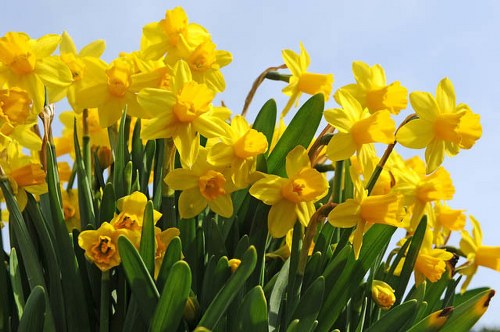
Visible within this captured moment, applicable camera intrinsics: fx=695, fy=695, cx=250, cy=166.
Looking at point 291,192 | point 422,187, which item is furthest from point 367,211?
point 422,187

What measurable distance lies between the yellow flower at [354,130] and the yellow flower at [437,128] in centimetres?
10

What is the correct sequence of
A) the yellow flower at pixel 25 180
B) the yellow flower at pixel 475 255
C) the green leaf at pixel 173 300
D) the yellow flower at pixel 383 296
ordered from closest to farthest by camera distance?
the green leaf at pixel 173 300 → the yellow flower at pixel 25 180 → the yellow flower at pixel 383 296 → the yellow flower at pixel 475 255

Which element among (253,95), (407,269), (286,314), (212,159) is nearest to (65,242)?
(212,159)

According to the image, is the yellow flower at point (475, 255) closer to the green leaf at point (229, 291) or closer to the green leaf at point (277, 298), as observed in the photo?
the green leaf at point (277, 298)

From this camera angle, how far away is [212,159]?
1573mm

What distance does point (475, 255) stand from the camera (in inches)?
87.4

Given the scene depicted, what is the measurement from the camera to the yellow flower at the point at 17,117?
1.54 meters

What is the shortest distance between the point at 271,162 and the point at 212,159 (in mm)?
269

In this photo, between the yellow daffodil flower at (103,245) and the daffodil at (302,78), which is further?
the daffodil at (302,78)

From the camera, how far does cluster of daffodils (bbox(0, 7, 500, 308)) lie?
155 cm

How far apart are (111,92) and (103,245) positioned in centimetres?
44

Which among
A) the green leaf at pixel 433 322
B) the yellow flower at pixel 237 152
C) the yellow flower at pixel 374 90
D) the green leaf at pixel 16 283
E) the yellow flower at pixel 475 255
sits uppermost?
the yellow flower at pixel 374 90

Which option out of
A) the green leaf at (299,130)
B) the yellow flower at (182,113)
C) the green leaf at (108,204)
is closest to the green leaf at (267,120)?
the green leaf at (299,130)

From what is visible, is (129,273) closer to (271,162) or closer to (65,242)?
(65,242)
